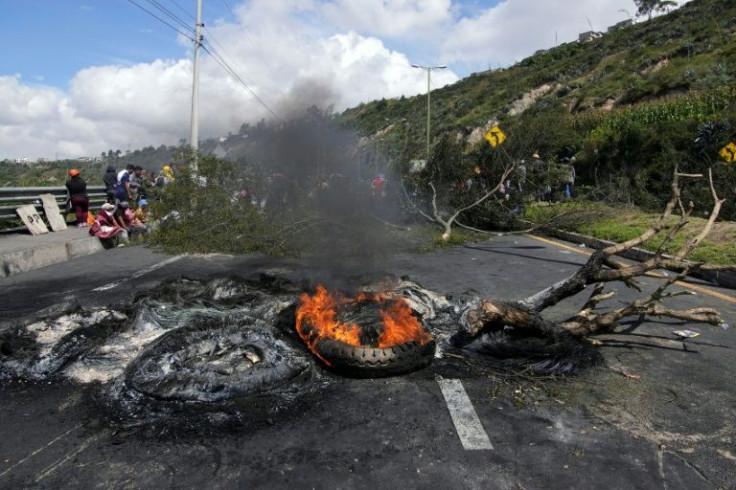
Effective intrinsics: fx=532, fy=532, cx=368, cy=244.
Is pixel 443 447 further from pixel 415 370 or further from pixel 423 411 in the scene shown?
pixel 415 370

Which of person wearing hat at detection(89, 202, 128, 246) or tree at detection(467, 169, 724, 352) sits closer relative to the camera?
tree at detection(467, 169, 724, 352)

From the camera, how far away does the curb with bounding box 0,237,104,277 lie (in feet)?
29.0

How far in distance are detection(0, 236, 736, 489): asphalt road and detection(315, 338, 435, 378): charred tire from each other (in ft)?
0.26

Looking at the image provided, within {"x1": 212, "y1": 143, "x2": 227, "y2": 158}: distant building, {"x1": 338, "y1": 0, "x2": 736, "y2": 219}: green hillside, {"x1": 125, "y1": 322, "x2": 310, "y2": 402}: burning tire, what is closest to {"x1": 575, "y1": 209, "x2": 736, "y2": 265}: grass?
{"x1": 338, "y1": 0, "x2": 736, "y2": 219}: green hillside

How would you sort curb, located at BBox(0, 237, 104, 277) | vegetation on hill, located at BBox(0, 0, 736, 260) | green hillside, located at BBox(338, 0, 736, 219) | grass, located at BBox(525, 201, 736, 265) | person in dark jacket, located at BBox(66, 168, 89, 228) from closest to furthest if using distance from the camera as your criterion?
curb, located at BBox(0, 237, 104, 277) → grass, located at BBox(525, 201, 736, 265) → vegetation on hill, located at BBox(0, 0, 736, 260) → person in dark jacket, located at BBox(66, 168, 89, 228) → green hillside, located at BBox(338, 0, 736, 219)

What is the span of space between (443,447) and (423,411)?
1.59 feet

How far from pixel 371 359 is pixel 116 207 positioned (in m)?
11.6

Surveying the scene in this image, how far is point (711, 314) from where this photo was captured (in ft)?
16.2

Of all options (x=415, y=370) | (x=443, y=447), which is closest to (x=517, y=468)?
(x=443, y=447)

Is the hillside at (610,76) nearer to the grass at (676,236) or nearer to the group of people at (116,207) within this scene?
the group of people at (116,207)

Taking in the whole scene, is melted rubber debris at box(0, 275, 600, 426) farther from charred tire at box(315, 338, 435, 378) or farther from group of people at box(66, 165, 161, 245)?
group of people at box(66, 165, 161, 245)

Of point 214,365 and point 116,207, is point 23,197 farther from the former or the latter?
point 214,365

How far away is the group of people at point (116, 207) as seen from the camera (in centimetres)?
1206

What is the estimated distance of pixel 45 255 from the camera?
389 inches
